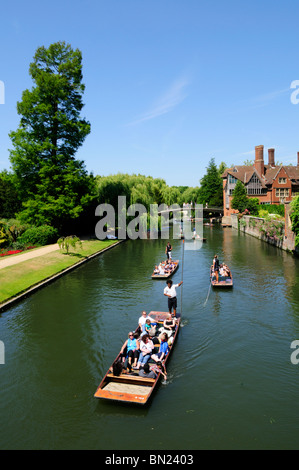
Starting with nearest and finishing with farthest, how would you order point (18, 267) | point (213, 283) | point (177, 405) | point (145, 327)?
point (177, 405) < point (145, 327) < point (213, 283) < point (18, 267)

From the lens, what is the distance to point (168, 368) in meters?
11.9

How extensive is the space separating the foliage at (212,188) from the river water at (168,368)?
6951 cm

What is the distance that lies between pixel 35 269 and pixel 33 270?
36cm

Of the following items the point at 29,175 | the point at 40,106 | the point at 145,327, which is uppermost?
the point at 40,106

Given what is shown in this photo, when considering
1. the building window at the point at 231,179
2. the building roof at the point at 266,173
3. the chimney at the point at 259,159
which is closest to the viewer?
the building roof at the point at 266,173

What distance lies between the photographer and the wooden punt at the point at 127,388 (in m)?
9.53

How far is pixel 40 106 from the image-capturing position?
3744 cm

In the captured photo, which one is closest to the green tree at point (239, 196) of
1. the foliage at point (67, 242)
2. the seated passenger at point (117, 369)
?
the foliage at point (67, 242)

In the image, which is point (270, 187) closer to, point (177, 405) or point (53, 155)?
point (53, 155)

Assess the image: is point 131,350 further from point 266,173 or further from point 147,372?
point 266,173

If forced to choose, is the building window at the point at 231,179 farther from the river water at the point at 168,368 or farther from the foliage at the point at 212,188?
the river water at the point at 168,368

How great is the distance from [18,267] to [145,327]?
612 inches
